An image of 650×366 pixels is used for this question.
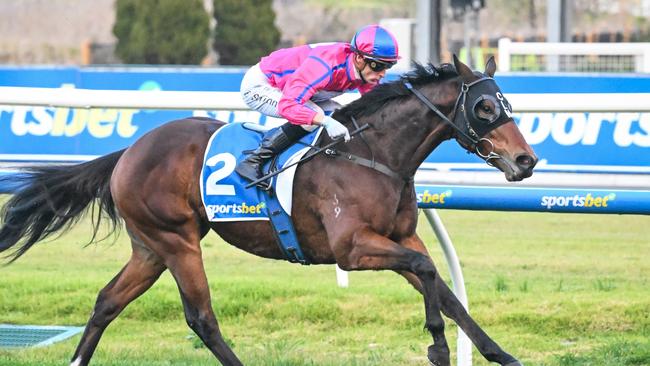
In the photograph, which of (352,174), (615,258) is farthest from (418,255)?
(615,258)

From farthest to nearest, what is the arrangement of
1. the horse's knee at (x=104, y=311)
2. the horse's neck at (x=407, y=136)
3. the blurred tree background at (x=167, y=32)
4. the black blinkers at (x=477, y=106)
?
the blurred tree background at (x=167, y=32) → the horse's knee at (x=104, y=311) → the horse's neck at (x=407, y=136) → the black blinkers at (x=477, y=106)

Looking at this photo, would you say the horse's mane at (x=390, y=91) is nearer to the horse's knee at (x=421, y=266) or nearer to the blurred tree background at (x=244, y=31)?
the horse's knee at (x=421, y=266)

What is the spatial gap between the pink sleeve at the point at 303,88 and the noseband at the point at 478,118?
0.50 meters

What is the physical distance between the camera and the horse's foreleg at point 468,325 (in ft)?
14.8

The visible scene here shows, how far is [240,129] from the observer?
16.7ft

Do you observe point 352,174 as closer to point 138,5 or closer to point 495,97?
point 495,97

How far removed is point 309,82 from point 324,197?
46cm

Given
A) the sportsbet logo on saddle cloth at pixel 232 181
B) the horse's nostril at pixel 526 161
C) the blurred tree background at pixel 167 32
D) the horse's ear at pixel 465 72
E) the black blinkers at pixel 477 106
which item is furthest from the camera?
the blurred tree background at pixel 167 32

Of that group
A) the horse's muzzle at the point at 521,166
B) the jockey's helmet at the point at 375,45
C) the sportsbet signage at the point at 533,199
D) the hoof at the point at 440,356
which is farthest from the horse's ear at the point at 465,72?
the hoof at the point at 440,356

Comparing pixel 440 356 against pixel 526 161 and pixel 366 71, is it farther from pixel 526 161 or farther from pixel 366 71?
pixel 366 71

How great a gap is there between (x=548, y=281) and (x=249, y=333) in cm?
197

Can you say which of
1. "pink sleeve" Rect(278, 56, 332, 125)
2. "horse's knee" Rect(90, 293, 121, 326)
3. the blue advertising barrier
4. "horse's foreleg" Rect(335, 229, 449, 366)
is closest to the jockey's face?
"pink sleeve" Rect(278, 56, 332, 125)

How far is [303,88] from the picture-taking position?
186 inches

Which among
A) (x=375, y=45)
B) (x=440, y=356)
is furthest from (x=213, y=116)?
(x=440, y=356)
